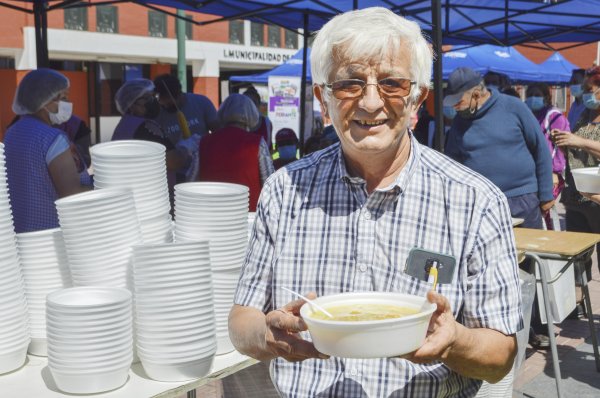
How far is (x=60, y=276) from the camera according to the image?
3004 mm

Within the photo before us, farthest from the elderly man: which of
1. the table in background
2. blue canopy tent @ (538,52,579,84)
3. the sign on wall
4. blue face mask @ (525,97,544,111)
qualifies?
blue canopy tent @ (538,52,579,84)

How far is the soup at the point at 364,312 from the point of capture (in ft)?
5.08

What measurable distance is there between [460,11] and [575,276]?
5.54 metres

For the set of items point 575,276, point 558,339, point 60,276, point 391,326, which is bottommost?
point 558,339

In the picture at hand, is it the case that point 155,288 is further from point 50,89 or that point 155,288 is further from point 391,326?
point 50,89

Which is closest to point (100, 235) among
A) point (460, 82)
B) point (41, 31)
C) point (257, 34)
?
point (460, 82)

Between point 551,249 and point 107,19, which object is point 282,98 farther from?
point 107,19

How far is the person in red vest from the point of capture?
5.32 meters

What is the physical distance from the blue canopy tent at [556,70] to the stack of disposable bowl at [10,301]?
15.2 m

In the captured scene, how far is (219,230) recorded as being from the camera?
10.3ft

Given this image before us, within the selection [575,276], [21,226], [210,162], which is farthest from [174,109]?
[575,276]

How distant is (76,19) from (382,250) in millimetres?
25029

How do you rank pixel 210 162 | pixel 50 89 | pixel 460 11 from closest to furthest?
1. pixel 50 89
2. pixel 210 162
3. pixel 460 11

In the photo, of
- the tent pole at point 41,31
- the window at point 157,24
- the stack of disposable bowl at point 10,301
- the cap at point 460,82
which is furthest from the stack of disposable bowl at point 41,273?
the window at point 157,24
